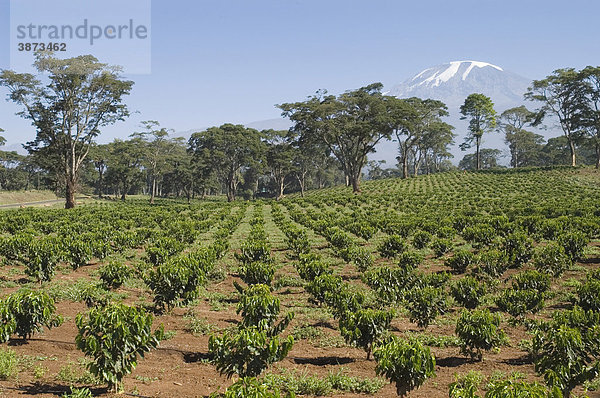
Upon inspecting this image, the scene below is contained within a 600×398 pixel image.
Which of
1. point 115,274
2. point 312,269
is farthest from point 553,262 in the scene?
point 115,274

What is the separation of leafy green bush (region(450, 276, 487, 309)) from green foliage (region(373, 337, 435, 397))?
6.49 m

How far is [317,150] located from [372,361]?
7348cm

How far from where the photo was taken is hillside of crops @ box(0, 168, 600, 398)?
284 inches

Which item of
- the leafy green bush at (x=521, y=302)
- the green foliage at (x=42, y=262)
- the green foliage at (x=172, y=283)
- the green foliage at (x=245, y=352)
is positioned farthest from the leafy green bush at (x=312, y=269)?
the green foliage at (x=42, y=262)

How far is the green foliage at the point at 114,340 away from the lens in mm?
6848

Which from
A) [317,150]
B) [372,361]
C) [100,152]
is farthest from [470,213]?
[100,152]

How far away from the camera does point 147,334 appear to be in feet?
24.2

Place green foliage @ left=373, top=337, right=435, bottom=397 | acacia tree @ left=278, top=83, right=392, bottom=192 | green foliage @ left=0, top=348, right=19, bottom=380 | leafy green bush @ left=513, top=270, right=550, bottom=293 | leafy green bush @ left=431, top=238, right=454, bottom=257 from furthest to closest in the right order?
1. acacia tree @ left=278, top=83, right=392, bottom=192
2. leafy green bush @ left=431, top=238, right=454, bottom=257
3. leafy green bush @ left=513, top=270, right=550, bottom=293
4. green foliage @ left=0, top=348, right=19, bottom=380
5. green foliage @ left=373, top=337, right=435, bottom=397

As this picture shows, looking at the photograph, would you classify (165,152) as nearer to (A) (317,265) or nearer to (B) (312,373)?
(A) (317,265)

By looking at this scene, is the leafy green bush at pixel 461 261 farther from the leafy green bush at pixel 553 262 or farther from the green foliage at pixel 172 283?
the green foliage at pixel 172 283

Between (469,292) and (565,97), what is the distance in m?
69.3

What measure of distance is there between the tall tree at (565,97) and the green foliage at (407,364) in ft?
239

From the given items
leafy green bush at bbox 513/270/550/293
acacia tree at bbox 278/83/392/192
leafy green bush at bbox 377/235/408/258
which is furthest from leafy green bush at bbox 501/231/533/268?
acacia tree at bbox 278/83/392/192

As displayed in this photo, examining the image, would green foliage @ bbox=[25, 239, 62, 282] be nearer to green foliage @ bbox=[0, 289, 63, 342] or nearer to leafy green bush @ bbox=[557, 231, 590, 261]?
green foliage @ bbox=[0, 289, 63, 342]
